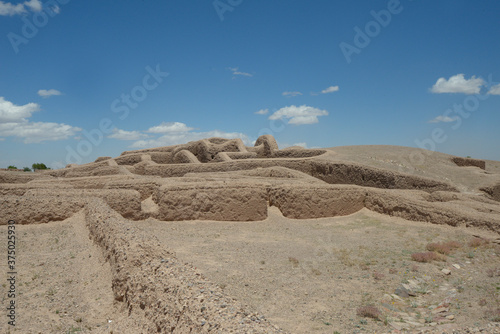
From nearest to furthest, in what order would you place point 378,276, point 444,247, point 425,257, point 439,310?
point 439,310
point 378,276
point 425,257
point 444,247

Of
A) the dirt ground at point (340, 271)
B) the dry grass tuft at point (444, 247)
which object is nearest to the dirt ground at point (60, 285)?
the dirt ground at point (340, 271)

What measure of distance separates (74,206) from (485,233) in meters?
10.1

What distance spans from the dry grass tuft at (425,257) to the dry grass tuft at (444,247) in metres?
0.39

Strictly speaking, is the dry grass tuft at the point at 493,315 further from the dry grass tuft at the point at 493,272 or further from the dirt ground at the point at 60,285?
the dirt ground at the point at 60,285

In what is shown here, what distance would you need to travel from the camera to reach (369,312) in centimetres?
491

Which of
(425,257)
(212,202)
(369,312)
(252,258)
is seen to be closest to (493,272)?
(425,257)

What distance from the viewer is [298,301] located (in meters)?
5.29

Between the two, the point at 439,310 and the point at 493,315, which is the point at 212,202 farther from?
the point at 493,315

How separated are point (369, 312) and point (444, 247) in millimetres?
3789

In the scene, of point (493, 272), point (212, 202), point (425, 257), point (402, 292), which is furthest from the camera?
point (212, 202)

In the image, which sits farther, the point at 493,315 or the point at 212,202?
the point at 212,202

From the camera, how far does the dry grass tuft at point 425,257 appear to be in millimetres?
7051

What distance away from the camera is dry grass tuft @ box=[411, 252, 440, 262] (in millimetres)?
7051

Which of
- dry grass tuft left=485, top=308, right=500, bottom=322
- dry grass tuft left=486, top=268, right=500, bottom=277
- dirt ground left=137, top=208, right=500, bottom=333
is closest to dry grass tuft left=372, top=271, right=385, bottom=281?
dirt ground left=137, top=208, right=500, bottom=333
